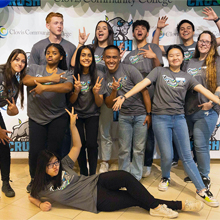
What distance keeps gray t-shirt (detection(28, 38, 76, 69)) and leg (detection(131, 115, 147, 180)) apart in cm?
114

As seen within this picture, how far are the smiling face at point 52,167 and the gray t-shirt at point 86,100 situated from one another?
2.42 feet

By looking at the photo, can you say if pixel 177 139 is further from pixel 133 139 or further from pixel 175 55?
pixel 175 55

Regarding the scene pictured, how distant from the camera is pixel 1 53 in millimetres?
3465

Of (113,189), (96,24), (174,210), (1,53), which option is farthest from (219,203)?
(1,53)

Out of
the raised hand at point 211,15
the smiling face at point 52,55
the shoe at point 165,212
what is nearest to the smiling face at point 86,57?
the smiling face at point 52,55

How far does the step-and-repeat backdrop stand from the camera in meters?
3.40

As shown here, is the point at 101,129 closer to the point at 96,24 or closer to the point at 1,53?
the point at 96,24

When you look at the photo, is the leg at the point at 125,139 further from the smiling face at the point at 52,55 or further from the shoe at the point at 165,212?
the smiling face at the point at 52,55

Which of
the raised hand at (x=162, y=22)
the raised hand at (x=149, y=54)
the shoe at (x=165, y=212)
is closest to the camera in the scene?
the shoe at (x=165, y=212)

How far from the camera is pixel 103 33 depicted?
10.4ft

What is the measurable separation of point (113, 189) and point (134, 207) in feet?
1.02

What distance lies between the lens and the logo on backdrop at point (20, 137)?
3.60 metres

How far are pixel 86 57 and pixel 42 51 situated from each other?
77 centimetres

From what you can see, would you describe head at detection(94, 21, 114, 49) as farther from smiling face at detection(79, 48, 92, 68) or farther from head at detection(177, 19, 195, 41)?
head at detection(177, 19, 195, 41)
